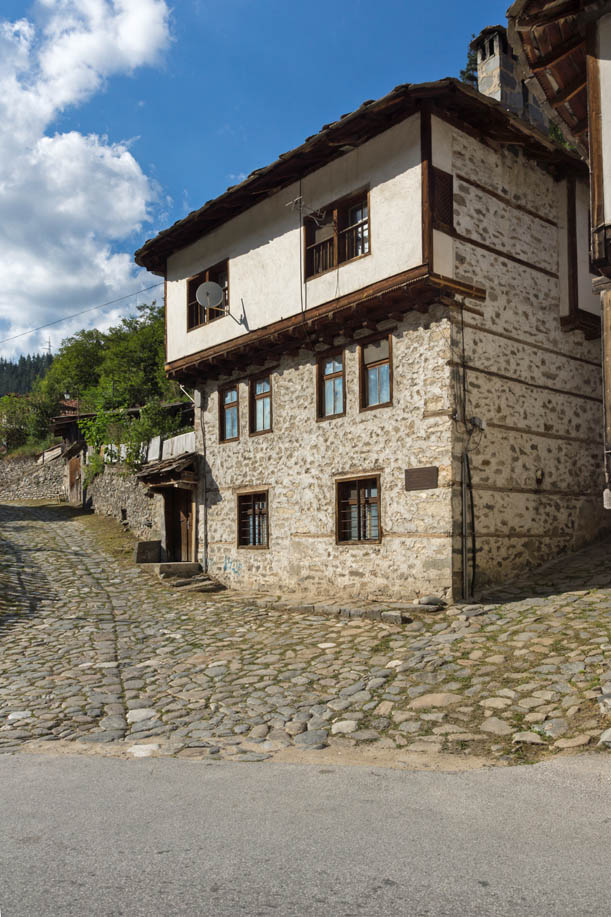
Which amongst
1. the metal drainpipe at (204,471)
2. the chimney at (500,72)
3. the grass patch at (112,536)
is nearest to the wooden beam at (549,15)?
the chimney at (500,72)

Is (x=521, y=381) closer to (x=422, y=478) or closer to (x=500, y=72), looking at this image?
(x=422, y=478)

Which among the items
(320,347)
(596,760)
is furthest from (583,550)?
(596,760)

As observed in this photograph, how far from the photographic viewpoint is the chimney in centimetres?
1598

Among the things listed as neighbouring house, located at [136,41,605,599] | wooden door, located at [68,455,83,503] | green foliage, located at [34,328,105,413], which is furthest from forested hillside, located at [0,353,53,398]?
neighbouring house, located at [136,41,605,599]

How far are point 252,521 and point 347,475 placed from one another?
11.1 feet

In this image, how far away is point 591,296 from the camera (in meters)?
14.6

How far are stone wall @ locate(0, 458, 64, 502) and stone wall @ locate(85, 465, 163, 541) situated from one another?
245 inches

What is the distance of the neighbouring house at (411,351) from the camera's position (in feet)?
39.0

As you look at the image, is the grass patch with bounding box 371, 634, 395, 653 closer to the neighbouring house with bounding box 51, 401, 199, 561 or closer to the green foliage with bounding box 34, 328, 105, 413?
the neighbouring house with bounding box 51, 401, 199, 561

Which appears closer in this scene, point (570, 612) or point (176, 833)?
point (176, 833)

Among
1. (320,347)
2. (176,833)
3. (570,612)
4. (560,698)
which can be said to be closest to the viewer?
(176,833)

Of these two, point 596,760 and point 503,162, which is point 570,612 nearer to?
point 596,760

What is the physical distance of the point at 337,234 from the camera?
13461mm

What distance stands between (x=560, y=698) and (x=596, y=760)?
1.50m
